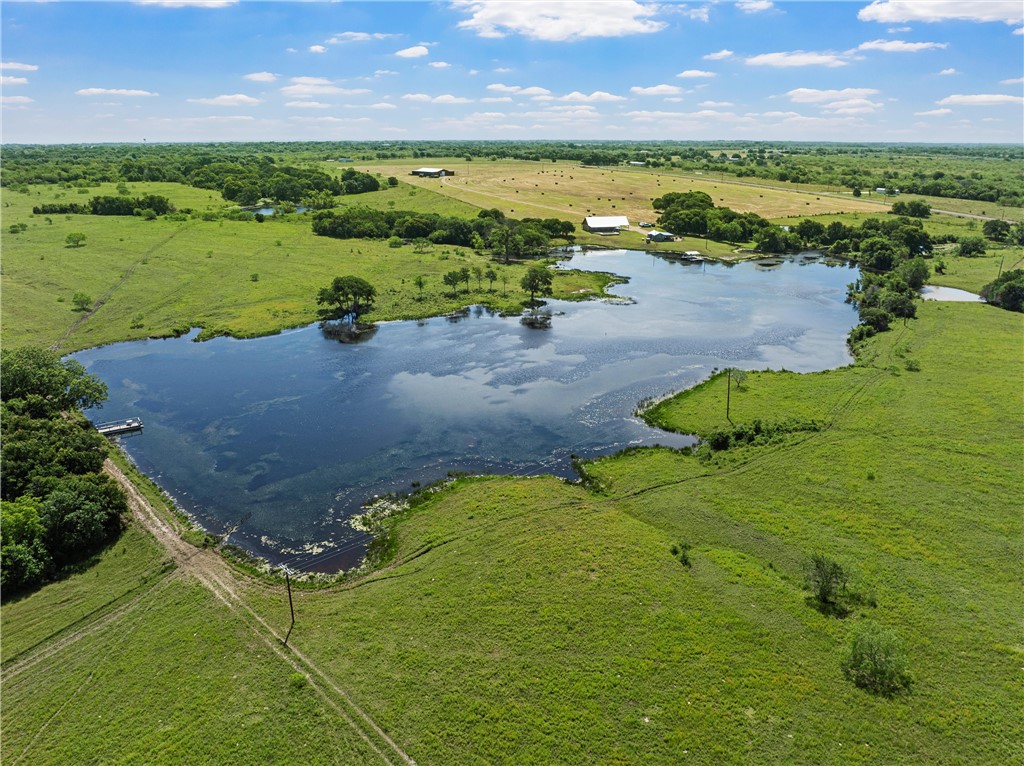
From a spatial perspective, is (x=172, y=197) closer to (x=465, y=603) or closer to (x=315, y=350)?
(x=315, y=350)

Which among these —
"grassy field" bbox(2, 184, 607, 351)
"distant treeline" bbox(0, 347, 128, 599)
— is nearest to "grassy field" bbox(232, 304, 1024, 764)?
"distant treeline" bbox(0, 347, 128, 599)

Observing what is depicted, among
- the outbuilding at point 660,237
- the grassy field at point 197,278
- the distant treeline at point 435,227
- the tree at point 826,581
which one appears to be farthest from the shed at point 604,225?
the tree at point 826,581

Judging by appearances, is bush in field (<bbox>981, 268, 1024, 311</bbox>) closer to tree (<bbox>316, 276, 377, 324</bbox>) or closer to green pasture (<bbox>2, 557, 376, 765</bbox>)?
tree (<bbox>316, 276, 377, 324</bbox>)

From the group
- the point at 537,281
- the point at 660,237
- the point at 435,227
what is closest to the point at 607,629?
the point at 537,281

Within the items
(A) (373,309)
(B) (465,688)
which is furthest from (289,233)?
(B) (465,688)

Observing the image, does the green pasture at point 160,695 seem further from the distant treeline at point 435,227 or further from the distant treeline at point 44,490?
the distant treeline at point 435,227

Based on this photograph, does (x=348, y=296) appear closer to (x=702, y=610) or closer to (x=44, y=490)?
(x=44, y=490)
